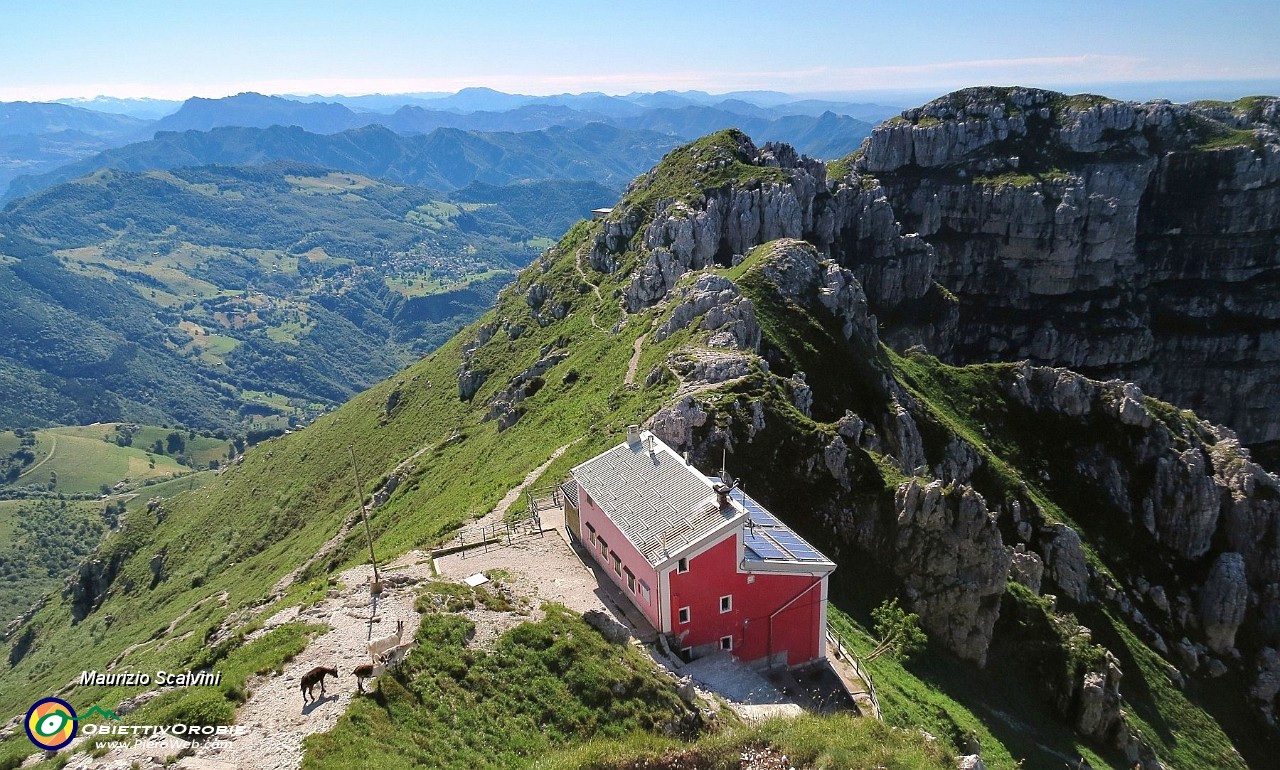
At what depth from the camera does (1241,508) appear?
84188 millimetres

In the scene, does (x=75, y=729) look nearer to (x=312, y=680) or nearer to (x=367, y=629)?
(x=312, y=680)

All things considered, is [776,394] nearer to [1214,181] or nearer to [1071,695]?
[1071,695]

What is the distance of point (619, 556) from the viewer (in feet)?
135

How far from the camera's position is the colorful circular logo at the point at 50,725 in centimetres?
2662

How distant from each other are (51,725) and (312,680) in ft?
28.5

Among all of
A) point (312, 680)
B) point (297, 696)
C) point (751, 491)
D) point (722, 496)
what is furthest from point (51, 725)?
point (751, 491)

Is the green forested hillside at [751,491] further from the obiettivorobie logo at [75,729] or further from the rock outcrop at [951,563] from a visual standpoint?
the obiettivorobie logo at [75,729]

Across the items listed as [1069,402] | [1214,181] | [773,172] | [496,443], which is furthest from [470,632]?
[1214,181]

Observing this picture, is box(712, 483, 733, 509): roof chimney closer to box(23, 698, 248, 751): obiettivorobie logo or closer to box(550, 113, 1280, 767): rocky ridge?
box(550, 113, 1280, 767): rocky ridge

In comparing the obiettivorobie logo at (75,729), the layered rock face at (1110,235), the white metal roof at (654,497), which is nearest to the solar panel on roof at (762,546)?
the white metal roof at (654,497)

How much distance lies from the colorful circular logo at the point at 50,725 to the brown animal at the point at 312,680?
761 cm

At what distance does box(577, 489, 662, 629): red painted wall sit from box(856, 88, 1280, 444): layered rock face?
12693cm

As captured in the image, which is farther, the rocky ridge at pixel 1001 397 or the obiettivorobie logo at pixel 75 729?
the rocky ridge at pixel 1001 397

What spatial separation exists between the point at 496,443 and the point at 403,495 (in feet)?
44.8
